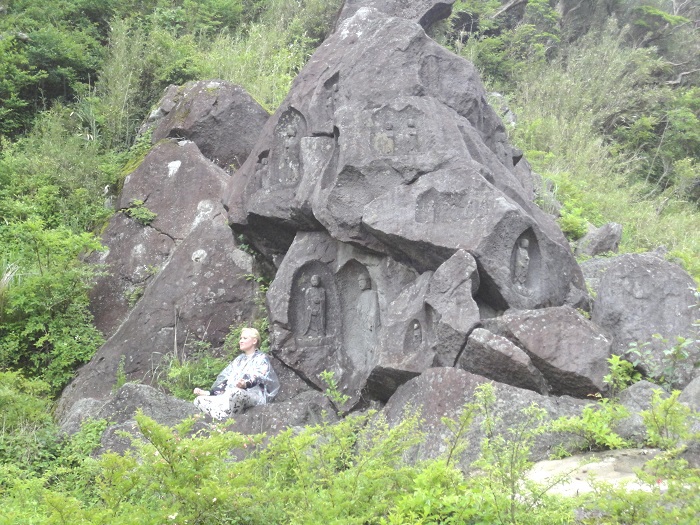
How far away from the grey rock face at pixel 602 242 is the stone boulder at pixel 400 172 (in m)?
1.86

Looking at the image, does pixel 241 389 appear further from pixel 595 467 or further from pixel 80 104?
pixel 80 104

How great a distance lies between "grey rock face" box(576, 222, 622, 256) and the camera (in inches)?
423

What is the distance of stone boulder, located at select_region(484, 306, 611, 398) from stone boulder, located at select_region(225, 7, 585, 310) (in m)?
0.49

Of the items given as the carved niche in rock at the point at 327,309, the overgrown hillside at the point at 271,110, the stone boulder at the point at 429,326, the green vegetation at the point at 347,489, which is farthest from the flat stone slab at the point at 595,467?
the carved niche in rock at the point at 327,309

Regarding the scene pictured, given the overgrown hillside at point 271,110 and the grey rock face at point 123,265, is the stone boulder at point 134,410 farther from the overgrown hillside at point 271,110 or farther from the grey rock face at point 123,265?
the grey rock face at point 123,265

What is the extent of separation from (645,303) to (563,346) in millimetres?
1012

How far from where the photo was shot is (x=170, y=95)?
11.9 metres

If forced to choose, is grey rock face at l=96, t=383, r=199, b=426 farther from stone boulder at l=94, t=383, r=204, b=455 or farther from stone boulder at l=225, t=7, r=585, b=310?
stone boulder at l=225, t=7, r=585, b=310

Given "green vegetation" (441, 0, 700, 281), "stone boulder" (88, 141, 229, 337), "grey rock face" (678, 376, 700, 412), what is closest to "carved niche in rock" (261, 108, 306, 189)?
"stone boulder" (88, 141, 229, 337)

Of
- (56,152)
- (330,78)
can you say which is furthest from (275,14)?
(330,78)

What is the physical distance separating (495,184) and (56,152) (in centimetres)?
703

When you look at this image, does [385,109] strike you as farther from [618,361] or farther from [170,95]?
[170,95]

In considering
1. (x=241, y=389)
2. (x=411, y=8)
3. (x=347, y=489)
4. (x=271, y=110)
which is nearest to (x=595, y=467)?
(x=347, y=489)

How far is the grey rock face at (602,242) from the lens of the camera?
1075 cm
